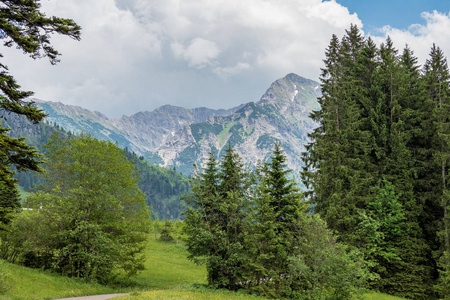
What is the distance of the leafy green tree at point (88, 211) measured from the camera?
25125mm

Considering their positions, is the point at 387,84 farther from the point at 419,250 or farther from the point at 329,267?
the point at 329,267

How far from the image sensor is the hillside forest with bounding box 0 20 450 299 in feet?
68.9

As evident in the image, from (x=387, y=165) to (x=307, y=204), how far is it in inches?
738

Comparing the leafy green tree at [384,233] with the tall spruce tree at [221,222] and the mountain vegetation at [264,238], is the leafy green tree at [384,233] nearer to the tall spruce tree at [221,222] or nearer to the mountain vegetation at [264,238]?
the mountain vegetation at [264,238]

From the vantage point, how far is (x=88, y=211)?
2627 centimetres

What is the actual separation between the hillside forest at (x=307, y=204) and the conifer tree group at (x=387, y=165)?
164 millimetres

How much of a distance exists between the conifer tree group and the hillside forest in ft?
0.54

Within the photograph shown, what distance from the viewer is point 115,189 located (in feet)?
91.5

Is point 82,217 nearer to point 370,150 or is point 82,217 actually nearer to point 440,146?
point 370,150

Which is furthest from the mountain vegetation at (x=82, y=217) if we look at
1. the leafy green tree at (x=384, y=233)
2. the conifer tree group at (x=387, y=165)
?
the leafy green tree at (x=384, y=233)

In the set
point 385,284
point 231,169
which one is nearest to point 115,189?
point 231,169

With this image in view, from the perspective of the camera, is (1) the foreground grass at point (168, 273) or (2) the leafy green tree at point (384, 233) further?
(2) the leafy green tree at point (384, 233)

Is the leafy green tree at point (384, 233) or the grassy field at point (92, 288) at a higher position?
the leafy green tree at point (384, 233)

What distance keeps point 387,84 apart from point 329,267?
102ft
